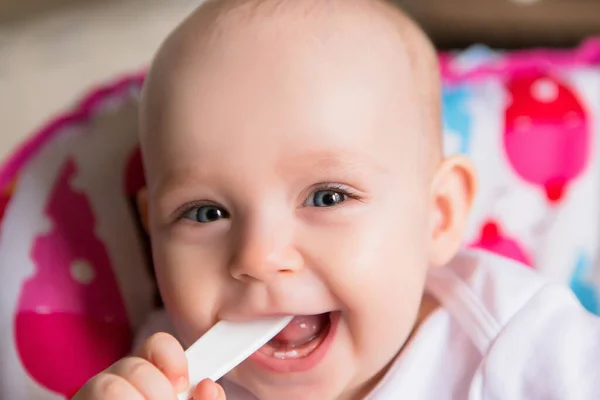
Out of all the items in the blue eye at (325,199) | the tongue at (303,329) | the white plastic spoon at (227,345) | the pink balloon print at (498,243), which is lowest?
the pink balloon print at (498,243)

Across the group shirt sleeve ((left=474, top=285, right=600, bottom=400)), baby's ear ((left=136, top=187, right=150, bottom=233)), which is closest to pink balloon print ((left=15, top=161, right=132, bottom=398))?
baby's ear ((left=136, top=187, right=150, bottom=233))

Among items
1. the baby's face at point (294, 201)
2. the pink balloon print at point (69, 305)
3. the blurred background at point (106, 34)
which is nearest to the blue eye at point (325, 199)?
the baby's face at point (294, 201)

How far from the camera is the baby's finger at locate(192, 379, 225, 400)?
1.97 ft

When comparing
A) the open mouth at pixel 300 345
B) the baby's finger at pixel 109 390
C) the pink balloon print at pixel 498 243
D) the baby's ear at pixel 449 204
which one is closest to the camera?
the baby's finger at pixel 109 390

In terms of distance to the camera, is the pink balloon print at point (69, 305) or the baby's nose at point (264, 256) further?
the pink balloon print at point (69, 305)

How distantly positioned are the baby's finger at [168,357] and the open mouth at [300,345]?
0.09 meters

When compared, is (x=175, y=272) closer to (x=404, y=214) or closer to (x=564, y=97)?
(x=404, y=214)

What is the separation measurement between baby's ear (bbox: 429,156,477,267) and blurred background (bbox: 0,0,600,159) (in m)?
0.75

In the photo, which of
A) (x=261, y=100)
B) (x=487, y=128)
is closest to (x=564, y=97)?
(x=487, y=128)

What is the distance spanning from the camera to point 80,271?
2.87 feet

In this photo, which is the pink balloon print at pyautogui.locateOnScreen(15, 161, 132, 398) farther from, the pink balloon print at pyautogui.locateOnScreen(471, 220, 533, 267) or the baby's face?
the pink balloon print at pyautogui.locateOnScreen(471, 220, 533, 267)

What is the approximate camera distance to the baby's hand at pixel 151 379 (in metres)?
0.58

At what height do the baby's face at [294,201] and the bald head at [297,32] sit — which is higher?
the bald head at [297,32]

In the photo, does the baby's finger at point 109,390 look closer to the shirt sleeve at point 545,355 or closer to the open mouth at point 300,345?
the open mouth at point 300,345
